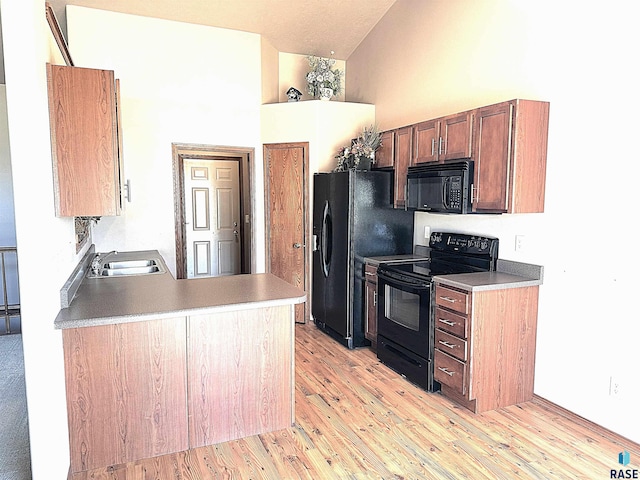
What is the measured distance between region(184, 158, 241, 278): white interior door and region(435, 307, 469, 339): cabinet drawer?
3.96m

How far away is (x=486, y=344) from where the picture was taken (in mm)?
2951

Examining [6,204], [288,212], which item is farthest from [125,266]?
[6,204]

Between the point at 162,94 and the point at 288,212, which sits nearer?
the point at 162,94

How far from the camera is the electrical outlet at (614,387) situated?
2600mm

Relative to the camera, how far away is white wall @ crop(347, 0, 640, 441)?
8.33ft

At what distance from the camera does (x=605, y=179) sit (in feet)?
8.66

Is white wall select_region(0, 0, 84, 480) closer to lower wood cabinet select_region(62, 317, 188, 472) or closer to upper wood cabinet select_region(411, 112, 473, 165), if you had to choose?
lower wood cabinet select_region(62, 317, 188, 472)

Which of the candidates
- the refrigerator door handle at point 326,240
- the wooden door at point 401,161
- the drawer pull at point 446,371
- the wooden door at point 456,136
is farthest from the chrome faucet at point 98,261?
the wooden door at point 456,136

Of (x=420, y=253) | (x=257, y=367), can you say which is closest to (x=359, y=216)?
(x=420, y=253)

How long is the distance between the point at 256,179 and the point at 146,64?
1630mm

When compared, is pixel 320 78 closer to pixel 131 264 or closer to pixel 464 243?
pixel 464 243

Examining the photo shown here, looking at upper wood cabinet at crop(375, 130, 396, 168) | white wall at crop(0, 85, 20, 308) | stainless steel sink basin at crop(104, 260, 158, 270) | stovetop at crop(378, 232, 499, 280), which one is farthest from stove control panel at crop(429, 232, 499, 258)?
white wall at crop(0, 85, 20, 308)

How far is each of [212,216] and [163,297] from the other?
3.83 metres

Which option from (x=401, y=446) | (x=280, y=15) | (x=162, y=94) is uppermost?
(x=280, y=15)
